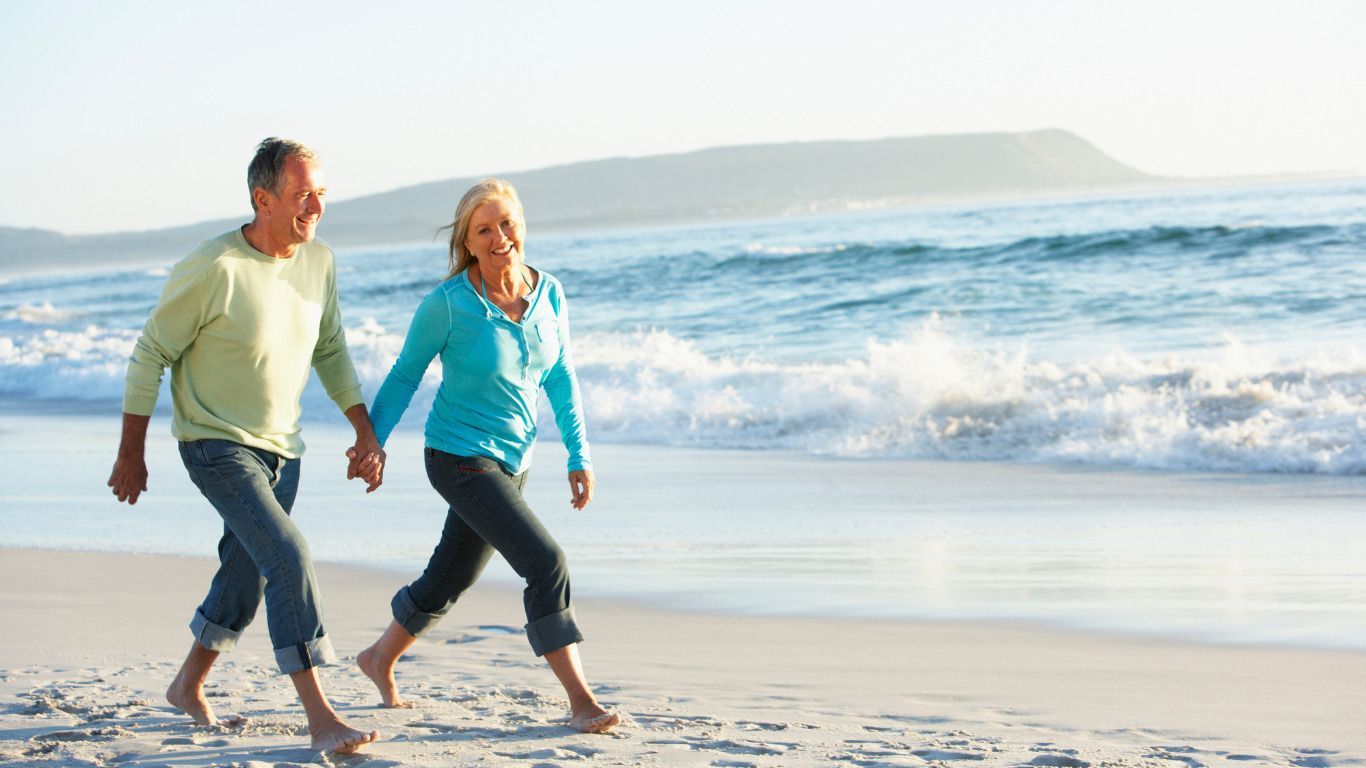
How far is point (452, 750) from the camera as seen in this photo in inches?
146

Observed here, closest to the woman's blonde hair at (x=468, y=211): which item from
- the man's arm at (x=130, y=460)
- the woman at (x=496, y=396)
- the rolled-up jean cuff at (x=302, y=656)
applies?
the woman at (x=496, y=396)

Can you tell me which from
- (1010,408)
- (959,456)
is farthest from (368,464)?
(1010,408)

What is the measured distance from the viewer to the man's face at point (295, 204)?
140 inches

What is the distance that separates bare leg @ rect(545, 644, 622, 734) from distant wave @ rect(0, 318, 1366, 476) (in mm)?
6553

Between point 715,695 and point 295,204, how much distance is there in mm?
1956

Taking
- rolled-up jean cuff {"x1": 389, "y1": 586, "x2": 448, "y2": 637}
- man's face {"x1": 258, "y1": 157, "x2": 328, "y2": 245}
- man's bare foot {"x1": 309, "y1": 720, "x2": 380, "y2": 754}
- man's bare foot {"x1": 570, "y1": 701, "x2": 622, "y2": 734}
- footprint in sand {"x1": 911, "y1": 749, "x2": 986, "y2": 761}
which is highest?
man's face {"x1": 258, "y1": 157, "x2": 328, "y2": 245}

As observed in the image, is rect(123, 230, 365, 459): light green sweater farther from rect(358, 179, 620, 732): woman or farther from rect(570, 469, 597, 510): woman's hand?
rect(570, 469, 597, 510): woman's hand

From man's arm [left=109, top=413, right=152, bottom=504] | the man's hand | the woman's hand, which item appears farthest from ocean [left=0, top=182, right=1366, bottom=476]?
man's arm [left=109, top=413, right=152, bottom=504]

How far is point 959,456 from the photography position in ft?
34.0

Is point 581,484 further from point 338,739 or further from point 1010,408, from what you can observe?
point 1010,408

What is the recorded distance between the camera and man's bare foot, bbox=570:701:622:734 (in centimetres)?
385

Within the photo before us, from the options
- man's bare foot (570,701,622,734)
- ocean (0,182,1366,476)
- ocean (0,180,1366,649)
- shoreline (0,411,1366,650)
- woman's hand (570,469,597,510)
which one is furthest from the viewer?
ocean (0,182,1366,476)

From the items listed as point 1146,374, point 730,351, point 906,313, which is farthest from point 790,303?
point 1146,374

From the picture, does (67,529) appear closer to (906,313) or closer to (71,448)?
(71,448)
